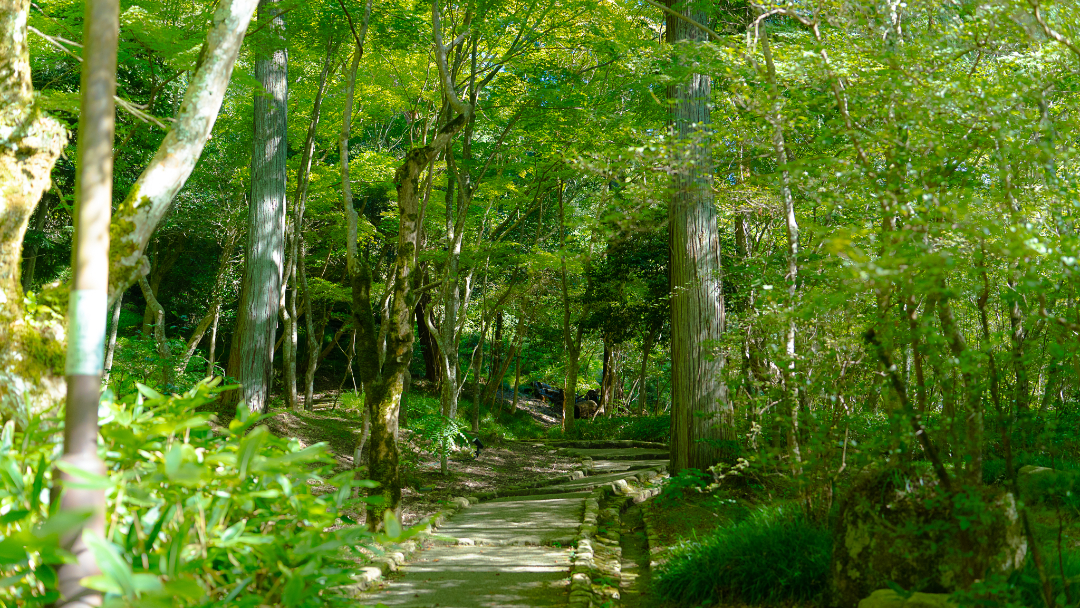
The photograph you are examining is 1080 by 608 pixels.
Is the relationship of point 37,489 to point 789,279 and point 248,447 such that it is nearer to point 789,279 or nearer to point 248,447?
point 248,447

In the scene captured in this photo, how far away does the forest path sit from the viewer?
14.4ft

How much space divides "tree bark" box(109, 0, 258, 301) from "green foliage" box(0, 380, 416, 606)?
2.72ft

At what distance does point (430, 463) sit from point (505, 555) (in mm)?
5007

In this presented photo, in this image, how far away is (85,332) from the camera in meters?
1.68

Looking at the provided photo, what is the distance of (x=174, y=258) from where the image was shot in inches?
701

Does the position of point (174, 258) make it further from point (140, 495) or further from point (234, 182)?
point (140, 495)

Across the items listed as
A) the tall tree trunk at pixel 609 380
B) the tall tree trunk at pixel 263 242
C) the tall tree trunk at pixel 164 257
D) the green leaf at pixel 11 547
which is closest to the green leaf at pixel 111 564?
the green leaf at pixel 11 547

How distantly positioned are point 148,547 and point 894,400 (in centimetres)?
350

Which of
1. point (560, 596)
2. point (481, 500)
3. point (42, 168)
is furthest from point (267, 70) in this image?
point (560, 596)

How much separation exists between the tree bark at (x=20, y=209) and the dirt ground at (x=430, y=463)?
432 centimetres

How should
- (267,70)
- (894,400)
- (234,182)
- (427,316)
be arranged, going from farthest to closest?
1. (234,182)
2. (427,316)
3. (267,70)
4. (894,400)

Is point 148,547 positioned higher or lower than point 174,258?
lower

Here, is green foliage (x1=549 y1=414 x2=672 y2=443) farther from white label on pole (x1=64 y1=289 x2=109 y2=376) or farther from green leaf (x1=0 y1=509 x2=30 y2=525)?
white label on pole (x1=64 y1=289 x2=109 y2=376)

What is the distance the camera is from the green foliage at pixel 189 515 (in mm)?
1744
